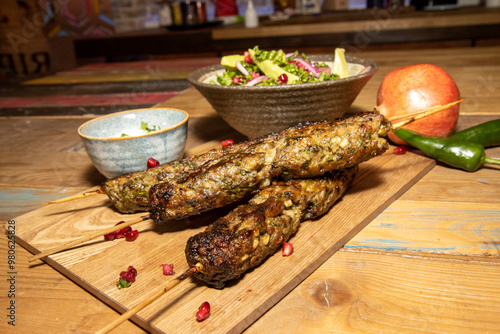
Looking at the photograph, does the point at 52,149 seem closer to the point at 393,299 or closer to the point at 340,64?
the point at 340,64

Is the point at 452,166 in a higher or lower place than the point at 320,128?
lower

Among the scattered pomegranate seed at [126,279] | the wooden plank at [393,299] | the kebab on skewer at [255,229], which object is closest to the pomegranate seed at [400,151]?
the kebab on skewer at [255,229]

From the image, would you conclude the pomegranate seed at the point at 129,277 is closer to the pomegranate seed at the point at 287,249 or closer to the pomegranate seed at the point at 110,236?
the pomegranate seed at the point at 110,236

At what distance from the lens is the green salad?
1906 mm

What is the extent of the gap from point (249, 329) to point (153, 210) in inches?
19.7

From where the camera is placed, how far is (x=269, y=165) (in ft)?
4.44

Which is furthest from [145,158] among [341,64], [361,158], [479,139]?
[479,139]

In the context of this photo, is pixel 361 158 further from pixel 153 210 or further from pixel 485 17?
pixel 485 17

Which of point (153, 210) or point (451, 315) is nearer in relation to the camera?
point (451, 315)

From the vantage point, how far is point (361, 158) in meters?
1.38

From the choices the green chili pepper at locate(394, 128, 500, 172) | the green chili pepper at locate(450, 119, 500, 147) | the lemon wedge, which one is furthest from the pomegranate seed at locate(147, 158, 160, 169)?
the green chili pepper at locate(450, 119, 500, 147)

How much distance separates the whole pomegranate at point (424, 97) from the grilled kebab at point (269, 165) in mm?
590

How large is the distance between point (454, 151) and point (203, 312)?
1.26m

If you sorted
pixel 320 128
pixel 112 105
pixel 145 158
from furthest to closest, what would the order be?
pixel 112 105 → pixel 145 158 → pixel 320 128
